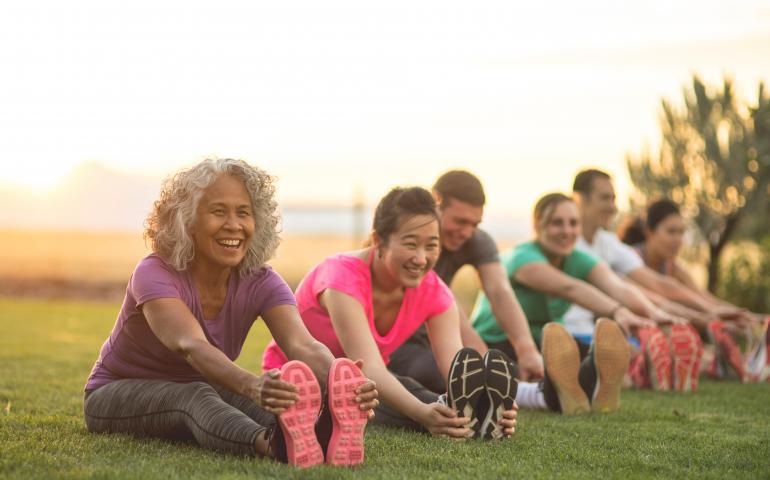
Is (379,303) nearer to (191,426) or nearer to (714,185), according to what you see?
(191,426)

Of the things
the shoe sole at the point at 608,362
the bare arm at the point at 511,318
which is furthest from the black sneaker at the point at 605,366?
the bare arm at the point at 511,318

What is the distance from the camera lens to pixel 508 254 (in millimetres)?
6543

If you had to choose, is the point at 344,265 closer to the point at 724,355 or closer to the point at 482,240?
the point at 482,240

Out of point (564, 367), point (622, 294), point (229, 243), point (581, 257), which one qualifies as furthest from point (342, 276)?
point (622, 294)

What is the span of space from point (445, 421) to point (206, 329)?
3.49 feet

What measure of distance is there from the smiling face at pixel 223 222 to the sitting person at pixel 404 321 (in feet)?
1.47

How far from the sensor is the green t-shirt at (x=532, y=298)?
633 centimetres

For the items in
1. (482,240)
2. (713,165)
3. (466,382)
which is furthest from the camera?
(713,165)

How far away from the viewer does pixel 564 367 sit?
4.97 meters

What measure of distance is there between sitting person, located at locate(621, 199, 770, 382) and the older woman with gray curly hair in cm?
476

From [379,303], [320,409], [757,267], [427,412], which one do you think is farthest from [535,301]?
[757,267]

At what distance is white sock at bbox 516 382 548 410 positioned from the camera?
5.19 meters

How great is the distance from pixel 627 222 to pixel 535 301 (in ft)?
9.17

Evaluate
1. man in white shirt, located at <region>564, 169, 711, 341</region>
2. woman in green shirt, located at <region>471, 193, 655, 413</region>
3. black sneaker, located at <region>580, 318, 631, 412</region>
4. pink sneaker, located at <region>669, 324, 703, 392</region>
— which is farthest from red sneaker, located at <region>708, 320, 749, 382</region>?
black sneaker, located at <region>580, 318, 631, 412</region>
